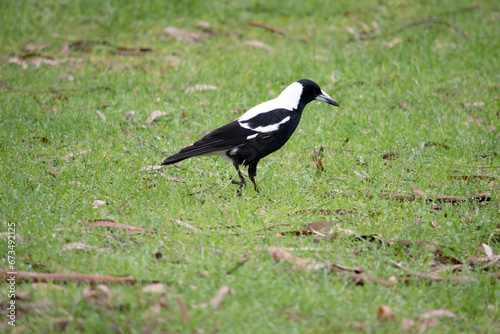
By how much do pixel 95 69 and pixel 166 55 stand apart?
88 cm

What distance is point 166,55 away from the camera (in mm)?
6375

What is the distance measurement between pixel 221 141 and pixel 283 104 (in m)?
0.60

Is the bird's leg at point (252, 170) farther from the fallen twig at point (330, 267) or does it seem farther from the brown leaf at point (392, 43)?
the brown leaf at point (392, 43)

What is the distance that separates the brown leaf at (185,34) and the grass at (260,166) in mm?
112

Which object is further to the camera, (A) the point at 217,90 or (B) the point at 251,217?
(A) the point at 217,90

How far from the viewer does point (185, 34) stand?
6973mm

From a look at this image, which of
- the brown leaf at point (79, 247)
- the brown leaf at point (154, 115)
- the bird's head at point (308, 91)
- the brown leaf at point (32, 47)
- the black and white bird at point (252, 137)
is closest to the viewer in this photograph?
Answer: the brown leaf at point (79, 247)

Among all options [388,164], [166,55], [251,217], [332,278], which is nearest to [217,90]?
[166,55]

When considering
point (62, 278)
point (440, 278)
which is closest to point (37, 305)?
point (62, 278)

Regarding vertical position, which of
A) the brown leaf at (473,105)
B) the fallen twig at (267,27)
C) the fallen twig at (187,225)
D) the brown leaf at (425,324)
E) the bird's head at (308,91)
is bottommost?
the fallen twig at (187,225)

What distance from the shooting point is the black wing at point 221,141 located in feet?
11.8

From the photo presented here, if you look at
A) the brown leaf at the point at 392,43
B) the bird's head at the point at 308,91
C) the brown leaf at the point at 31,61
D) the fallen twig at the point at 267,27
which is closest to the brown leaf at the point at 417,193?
the bird's head at the point at 308,91

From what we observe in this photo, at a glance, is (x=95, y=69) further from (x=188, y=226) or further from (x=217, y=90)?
(x=188, y=226)

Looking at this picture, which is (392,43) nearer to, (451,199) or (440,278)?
(451,199)
